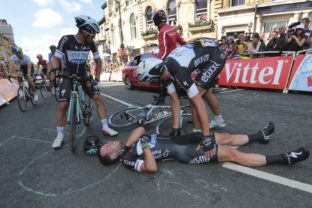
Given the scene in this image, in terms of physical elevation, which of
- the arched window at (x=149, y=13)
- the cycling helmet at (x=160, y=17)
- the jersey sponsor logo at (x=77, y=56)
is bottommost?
the jersey sponsor logo at (x=77, y=56)

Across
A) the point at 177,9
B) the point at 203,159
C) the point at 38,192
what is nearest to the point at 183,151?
the point at 203,159

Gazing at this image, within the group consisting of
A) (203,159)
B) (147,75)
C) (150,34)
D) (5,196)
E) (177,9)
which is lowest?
(5,196)

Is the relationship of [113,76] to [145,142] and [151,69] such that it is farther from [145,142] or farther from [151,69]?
[145,142]

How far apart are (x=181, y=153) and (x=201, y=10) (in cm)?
2262

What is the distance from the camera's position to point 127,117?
14.4ft

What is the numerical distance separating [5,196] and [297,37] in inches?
347

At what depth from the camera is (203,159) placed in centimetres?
263

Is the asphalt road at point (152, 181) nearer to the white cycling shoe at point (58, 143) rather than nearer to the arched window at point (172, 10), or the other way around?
the white cycling shoe at point (58, 143)

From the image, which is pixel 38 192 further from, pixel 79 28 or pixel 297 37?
pixel 297 37

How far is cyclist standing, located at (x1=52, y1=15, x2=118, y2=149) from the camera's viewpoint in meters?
3.54

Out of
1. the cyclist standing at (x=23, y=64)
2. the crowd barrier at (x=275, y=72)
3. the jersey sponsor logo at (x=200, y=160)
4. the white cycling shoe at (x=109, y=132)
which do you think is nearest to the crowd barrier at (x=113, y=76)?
the cyclist standing at (x=23, y=64)

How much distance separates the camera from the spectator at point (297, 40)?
23.4 feet

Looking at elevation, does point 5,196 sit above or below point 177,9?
below

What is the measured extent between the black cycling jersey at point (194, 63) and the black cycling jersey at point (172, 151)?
2.00ft
